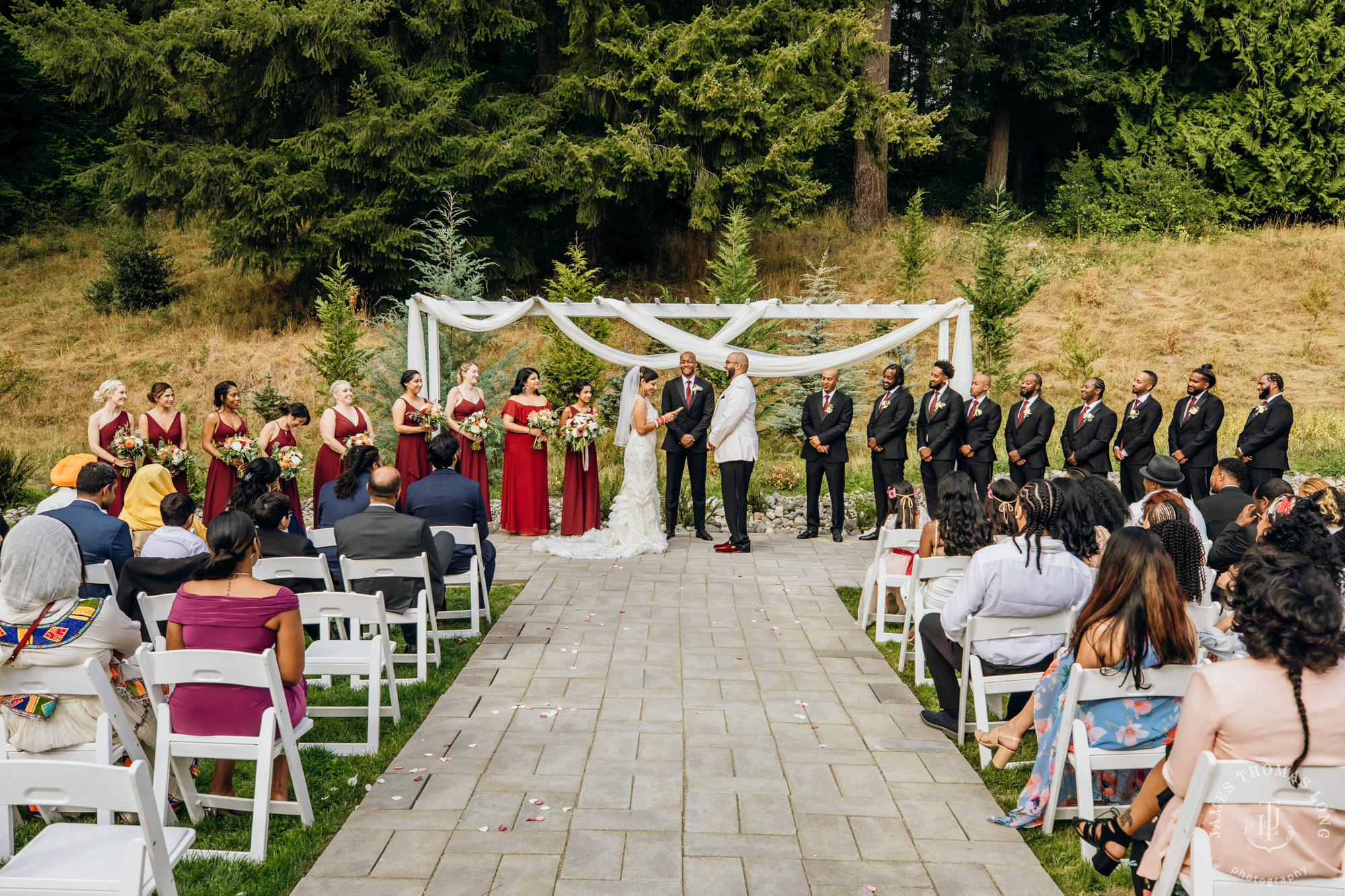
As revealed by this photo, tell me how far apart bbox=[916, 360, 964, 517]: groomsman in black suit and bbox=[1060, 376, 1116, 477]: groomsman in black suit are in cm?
121

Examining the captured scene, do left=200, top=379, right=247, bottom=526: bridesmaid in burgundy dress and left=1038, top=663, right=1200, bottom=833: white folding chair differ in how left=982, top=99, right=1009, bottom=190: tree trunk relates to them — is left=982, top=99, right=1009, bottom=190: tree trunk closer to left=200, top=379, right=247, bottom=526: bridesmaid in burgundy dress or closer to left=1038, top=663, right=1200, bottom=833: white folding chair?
left=200, top=379, right=247, bottom=526: bridesmaid in burgundy dress

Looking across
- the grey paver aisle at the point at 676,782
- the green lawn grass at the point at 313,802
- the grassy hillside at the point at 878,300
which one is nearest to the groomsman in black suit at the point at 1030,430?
the grey paver aisle at the point at 676,782

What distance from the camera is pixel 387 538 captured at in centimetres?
546

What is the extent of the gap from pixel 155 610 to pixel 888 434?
767cm

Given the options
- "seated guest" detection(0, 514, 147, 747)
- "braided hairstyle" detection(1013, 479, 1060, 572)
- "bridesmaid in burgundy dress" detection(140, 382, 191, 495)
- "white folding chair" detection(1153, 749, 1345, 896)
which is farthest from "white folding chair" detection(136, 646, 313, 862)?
"bridesmaid in burgundy dress" detection(140, 382, 191, 495)

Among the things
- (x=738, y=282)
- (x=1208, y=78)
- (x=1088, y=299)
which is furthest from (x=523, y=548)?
(x=1208, y=78)

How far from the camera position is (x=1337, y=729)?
96.2 inches

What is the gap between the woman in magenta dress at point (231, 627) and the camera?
11.5 feet

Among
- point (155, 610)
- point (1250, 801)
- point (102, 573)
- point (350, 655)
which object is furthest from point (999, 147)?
point (1250, 801)

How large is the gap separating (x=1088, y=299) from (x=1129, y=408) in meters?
11.3

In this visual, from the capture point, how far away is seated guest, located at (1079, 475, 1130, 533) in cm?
509

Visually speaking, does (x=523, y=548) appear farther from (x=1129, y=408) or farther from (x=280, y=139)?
(x=280, y=139)

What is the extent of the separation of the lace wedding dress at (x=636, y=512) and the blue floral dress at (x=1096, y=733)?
586 centimetres

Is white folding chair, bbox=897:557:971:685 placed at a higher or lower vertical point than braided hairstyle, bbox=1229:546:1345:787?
lower
